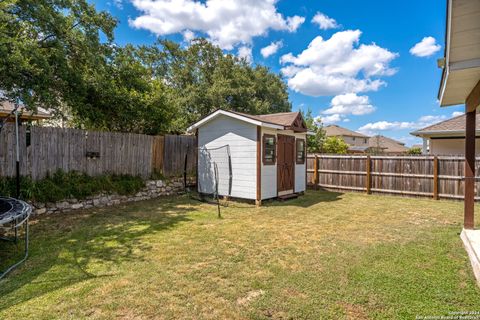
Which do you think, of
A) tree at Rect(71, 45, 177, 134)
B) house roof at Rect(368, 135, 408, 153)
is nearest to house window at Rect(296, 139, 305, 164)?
tree at Rect(71, 45, 177, 134)

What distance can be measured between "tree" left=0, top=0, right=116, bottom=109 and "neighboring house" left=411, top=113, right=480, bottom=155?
542 inches

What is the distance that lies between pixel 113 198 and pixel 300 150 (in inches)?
Answer: 253

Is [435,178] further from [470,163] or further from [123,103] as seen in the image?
[123,103]

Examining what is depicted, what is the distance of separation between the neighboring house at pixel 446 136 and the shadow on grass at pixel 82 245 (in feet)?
38.1

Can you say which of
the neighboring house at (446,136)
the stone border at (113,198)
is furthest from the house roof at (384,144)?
the stone border at (113,198)

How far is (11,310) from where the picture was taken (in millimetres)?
2529

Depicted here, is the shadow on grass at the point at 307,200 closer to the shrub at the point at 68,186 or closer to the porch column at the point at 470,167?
the porch column at the point at 470,167

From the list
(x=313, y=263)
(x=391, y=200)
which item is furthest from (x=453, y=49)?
(x=391, y=200)

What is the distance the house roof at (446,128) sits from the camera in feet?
37.7

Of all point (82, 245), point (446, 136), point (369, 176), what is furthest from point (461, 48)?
point (446, 136)

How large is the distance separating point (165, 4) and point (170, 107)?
419cm

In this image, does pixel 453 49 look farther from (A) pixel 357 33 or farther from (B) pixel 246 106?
(B) pixel 246 106

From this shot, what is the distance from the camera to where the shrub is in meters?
6.04

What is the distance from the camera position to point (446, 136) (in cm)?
1210
